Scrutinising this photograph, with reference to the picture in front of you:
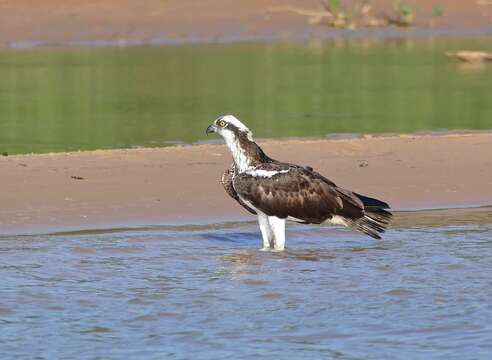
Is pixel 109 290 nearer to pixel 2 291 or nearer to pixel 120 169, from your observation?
pixel 2 291

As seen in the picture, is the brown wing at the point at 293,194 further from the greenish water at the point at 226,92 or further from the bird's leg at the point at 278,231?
the greenish water at the point at 226,92


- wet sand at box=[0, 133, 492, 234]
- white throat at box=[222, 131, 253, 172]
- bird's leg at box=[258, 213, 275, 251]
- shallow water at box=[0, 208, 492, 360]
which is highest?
white throat at box=[222, 131, 253, 172]

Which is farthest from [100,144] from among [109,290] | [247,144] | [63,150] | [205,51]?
[205,51]

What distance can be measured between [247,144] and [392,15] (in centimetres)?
3109

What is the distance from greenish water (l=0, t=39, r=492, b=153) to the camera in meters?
18.5

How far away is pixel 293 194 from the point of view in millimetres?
10469

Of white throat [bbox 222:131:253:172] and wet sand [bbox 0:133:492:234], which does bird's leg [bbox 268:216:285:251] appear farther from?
wet sand [bbox 0:133:492:234]

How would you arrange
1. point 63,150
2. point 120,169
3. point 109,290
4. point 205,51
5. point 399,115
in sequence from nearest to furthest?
point 109,290, point 120,169, point 63,150, point 399,115, point 205,51

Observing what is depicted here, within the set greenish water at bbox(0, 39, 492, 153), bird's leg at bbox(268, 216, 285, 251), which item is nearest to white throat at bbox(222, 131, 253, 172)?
bird's leg at bbox(268, 216, 285, 251)

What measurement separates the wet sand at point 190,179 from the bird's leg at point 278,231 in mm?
1544

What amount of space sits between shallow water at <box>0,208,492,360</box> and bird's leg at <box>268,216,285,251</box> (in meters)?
Answer: 0.10

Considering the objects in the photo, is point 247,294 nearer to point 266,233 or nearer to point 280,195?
point 280,195

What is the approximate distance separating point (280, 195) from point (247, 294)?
1.43 m

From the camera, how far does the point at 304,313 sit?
8.61m
